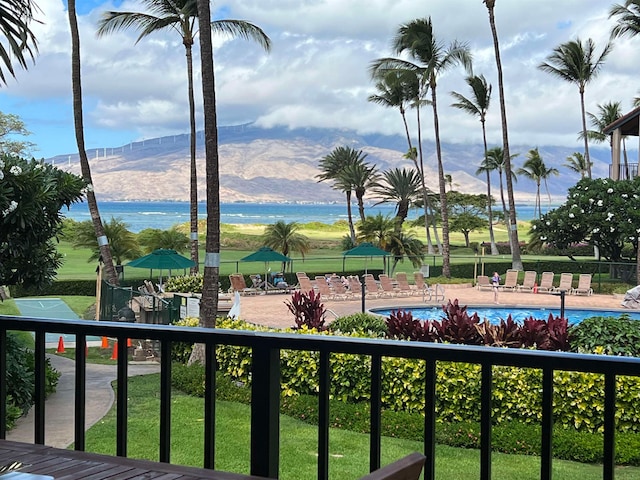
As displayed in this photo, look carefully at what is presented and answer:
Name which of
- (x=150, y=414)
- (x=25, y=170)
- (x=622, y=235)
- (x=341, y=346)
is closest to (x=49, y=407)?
(x=150, y=414)

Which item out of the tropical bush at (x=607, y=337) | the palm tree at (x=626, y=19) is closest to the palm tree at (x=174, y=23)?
the tropical bush at (x=607, y=337)

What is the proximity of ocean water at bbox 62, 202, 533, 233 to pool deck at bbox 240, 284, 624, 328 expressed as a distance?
7254 cm

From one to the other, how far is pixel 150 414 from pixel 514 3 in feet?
499

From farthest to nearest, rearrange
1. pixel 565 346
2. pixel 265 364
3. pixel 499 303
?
pixel 499 303 < pixel 565 346 < pixel 265 364

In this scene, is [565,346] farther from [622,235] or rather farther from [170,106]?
[170,106]

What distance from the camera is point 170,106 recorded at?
188375mm

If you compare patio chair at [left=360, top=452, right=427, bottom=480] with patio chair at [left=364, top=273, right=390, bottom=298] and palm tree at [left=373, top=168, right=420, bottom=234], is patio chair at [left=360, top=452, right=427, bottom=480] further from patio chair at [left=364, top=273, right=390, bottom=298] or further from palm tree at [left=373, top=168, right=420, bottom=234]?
palm tree at [left=373, top=168, right=420, bottom=234]

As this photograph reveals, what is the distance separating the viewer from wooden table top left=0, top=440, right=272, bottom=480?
5.80 feet

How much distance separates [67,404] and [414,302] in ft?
44.1

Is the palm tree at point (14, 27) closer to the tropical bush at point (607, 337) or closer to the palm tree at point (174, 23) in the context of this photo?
the tropical bush at point (607, 337)

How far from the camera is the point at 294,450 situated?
759 cm

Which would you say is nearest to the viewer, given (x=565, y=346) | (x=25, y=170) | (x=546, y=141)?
(x=25, y=170)

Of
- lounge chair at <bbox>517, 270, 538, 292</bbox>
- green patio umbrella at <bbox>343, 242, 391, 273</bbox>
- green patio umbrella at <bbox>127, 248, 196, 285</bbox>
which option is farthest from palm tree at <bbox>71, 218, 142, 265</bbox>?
lounge chair at <bbox>517, 270, 538, 292</bbox>

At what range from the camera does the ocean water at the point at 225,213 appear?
106m
